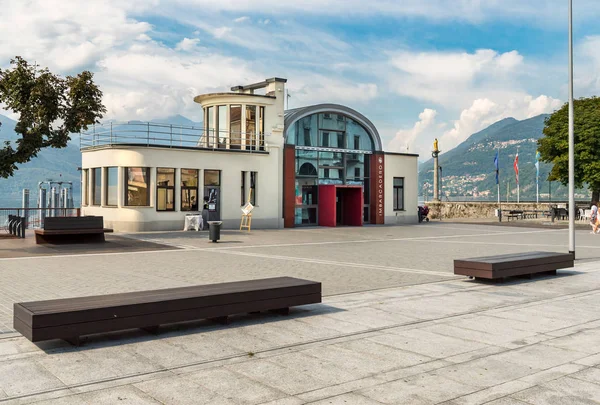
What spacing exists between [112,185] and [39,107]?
6.84 meters

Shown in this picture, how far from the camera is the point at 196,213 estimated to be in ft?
95.2

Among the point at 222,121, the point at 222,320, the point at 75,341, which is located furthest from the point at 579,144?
the point at 75,341

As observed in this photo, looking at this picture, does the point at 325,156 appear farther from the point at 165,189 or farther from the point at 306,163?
the point at 165,189

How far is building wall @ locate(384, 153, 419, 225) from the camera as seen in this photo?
3766 centimetres

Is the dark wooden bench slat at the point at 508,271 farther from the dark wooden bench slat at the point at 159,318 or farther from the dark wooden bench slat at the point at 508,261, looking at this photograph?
the dark wooden bench slat at the point at 159,318

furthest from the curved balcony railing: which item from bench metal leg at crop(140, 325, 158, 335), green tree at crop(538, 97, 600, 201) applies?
green tree at crop(538, 97, 600, 201)

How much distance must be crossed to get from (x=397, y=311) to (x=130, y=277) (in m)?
6.21

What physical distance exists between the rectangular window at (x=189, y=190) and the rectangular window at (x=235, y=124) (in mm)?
3932

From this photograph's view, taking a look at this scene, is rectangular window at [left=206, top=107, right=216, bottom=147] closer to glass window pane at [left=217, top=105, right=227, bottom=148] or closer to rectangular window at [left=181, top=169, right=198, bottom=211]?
glass window pane at [left=217, top=105, right=227, bottom=148]

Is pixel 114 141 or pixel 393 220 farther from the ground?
pixel 114 141

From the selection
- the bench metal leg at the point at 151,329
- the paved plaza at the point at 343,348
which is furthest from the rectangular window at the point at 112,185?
the bench metal leg at the point at 151,329

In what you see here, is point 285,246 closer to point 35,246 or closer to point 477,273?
point 35,246

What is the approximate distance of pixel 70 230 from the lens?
67.9 ft

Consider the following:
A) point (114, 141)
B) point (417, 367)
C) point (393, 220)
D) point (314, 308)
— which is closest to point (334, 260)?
point (314, 308)
